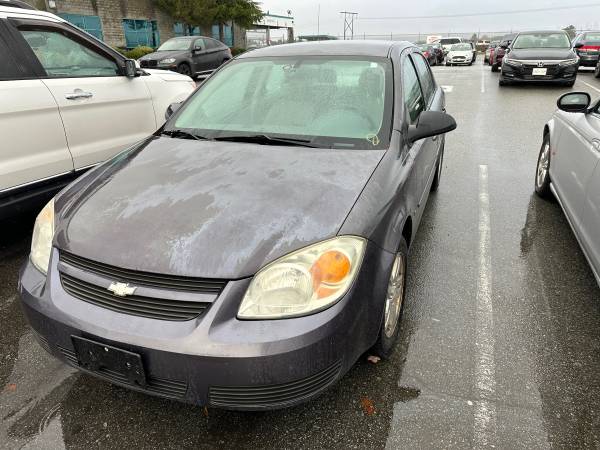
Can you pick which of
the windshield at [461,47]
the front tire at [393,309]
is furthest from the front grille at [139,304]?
the windshield at [461,47]

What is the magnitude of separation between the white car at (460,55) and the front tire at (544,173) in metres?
23.5

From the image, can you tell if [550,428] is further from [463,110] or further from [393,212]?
[463,110]

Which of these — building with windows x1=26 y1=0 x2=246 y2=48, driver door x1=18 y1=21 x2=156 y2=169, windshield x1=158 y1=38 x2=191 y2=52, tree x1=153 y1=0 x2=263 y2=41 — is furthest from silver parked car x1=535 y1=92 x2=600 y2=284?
tree x1=153 y1=0 x2=263 y2=41

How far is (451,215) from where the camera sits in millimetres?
4375

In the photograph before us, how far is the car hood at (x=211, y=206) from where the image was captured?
1.79 m

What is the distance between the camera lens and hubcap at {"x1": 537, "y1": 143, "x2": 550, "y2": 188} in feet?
14.9

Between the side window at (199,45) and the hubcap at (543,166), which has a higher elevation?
the side window at (199,45)

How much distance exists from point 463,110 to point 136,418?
9785 mm

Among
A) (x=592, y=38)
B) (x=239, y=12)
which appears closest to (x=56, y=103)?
(x=592, y=38)

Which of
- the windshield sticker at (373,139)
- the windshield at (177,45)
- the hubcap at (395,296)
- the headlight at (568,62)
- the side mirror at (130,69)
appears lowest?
the hubcap at (395,296)

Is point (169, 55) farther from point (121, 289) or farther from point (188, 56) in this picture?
point (121, 289)

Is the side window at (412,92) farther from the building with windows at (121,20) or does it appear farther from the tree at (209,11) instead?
the tree at (209,11)

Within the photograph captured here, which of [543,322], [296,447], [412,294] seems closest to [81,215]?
[296,447]

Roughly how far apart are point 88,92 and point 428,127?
296cm
